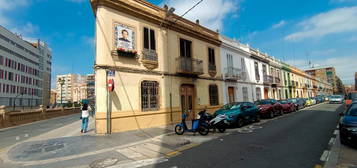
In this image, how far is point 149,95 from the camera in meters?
11.4

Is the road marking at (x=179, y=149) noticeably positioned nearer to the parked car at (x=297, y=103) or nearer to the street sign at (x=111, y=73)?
the street sign at (x=111, y=73)

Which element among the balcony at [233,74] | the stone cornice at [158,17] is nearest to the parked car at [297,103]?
the balcony at [233,74]

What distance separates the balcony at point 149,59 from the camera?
11277 mm

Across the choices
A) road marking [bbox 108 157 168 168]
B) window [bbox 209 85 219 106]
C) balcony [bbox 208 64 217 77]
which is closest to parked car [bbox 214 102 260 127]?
window [bbox 209 85 219 106]

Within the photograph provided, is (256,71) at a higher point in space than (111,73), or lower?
higher

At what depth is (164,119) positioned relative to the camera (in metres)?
11.9

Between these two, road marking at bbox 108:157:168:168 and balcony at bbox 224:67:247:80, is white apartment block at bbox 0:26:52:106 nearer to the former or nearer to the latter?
balcony at bbox 224:67:247:80

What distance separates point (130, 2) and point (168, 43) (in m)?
3.77


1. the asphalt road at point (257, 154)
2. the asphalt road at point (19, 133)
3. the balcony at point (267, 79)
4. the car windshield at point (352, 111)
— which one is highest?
the balcony at point (267, 79)

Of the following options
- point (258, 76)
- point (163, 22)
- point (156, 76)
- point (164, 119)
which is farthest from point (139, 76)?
point (258, 76)

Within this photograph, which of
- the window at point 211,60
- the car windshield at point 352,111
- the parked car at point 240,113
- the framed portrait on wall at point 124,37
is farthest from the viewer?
the window at point 211,60

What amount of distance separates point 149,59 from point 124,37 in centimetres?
209

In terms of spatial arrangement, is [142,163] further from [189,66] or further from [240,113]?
[189,66]

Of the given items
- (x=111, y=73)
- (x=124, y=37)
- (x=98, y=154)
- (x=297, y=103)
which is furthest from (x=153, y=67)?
(x=297, y=103)
